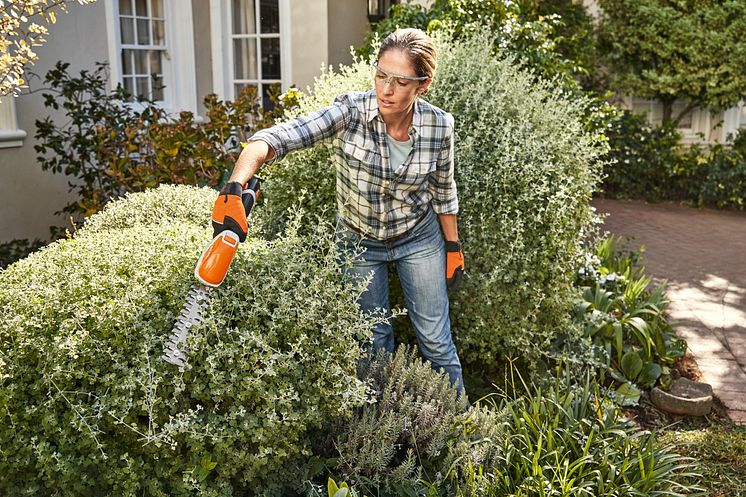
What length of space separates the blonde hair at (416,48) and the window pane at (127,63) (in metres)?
5.51

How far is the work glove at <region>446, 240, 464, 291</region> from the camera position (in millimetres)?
3488

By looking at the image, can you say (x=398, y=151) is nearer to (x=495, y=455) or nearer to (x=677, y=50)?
(x=495, y=455)

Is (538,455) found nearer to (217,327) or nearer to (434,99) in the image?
(217,327)

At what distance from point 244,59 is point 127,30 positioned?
1708 mm

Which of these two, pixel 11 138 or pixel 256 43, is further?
pixel 256 43

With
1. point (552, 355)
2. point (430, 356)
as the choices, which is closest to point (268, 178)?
Answer: point (430, 356)

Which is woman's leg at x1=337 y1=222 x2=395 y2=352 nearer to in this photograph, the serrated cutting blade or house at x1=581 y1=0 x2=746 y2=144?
the serrated cutting blade

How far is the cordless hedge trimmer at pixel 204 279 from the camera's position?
7.82ft

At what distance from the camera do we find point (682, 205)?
35.3 feet

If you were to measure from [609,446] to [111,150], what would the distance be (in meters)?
4.28

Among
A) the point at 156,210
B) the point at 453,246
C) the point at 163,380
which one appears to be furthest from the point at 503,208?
the point at 163,380

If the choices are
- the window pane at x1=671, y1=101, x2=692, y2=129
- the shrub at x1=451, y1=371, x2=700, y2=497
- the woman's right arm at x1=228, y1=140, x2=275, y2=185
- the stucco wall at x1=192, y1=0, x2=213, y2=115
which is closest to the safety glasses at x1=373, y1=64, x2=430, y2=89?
the woman's right arm at x1=228, y1=140, x2=275, y2=185

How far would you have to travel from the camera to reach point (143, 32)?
7797 mm

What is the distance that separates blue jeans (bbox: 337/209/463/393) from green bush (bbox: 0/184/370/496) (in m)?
0.56
